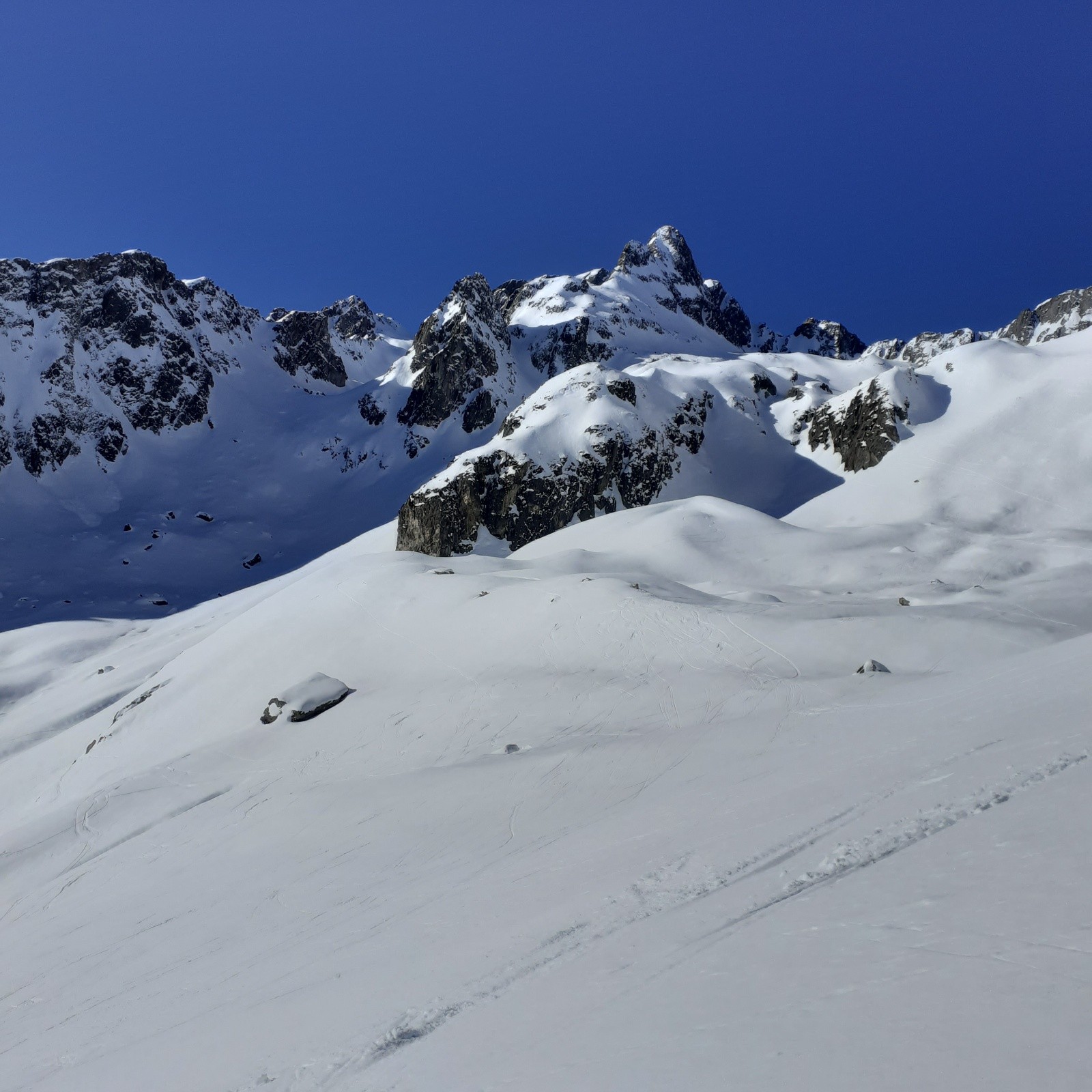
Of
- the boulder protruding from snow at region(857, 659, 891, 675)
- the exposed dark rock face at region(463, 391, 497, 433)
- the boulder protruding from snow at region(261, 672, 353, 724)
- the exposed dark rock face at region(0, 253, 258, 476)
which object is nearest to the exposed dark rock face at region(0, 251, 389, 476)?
the exposed dark rock face at region(0, 253, 258, 476)

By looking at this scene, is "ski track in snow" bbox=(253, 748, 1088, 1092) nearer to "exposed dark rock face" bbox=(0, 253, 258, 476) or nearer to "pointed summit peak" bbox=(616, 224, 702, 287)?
"exposed dark rock face" bbox=(0, 253, 258, 476)

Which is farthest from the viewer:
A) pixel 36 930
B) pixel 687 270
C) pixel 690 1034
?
pixel 687 270

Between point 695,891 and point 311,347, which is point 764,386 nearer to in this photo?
point 695,891

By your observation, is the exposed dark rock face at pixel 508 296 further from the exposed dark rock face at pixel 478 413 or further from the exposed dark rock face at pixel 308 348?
the exposed dark rock face at pixel 478 413

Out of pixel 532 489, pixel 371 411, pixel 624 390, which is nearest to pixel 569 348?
pixel 371 411

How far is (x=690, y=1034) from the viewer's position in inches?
211

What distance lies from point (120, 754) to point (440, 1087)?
24257 millimetres

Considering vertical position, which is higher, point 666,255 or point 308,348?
point 666,255

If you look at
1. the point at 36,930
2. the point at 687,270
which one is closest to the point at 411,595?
the point at 36,930

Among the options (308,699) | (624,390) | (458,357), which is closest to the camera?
(308,699)

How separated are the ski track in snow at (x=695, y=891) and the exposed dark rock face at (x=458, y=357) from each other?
10980 centimetres

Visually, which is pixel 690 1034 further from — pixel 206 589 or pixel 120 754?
pixel 206 589

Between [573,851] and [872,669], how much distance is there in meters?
10.8

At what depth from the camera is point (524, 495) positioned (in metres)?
66.8
